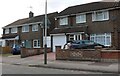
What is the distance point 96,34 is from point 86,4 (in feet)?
23.8

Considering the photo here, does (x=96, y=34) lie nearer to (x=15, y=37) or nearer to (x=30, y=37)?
(x=30, y=37)

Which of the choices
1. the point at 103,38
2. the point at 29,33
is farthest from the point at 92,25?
the point at 29,33

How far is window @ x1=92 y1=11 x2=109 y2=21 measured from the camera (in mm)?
31500

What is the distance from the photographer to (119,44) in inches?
1178

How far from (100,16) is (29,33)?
17.2m

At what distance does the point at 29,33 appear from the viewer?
45219 millimetres

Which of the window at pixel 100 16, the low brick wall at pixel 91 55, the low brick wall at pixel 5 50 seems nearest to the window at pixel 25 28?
the low brick wall at pixel 5 50

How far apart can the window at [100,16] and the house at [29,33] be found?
9445 millimetres

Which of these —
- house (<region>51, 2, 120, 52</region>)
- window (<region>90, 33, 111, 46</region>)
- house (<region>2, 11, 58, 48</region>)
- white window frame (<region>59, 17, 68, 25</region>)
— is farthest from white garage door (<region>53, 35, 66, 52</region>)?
window (<region>90, 33, 111, 46</region>)

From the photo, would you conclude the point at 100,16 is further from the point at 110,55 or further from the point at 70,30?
the point at 110,55

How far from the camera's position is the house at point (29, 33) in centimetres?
4272

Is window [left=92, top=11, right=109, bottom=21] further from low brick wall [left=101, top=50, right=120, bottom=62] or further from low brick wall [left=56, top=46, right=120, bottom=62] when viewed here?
low brick wall [left=101, top=50, right=120, bottom=62]

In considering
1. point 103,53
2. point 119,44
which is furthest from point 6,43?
point 103,53

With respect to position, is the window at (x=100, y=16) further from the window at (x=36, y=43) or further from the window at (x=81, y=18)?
the window at (x=36, y=43)
